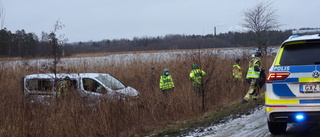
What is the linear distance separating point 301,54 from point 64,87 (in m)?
6.00

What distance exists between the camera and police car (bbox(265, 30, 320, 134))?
5047 mm

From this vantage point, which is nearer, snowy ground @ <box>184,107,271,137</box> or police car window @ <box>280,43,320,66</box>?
police car window @ <box>280,43,320,66</box>

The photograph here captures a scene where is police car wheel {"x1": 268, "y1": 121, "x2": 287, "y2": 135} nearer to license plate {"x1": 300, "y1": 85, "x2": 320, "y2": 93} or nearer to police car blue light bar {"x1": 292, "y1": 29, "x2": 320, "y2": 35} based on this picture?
license plate {"x1": 300, "y1": 85, "x2": 320, "y2": 93}

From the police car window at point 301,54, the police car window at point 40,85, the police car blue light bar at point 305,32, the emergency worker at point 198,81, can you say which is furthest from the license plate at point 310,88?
the police car window at point 40,85

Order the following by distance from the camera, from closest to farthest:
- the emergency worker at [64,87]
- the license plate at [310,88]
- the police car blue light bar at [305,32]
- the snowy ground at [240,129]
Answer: the license plate at [310,88], the police car blue light bar at [305,32], the snowy ground at [240,129], the emergency worker at [64,87]

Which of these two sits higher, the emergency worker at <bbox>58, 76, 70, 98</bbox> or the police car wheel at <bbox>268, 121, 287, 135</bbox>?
the emergency worker at <bbox>58, 76, 70, 98</bbox>

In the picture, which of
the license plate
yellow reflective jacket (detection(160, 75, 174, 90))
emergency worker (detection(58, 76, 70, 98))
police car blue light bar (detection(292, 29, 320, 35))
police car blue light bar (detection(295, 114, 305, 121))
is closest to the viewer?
the license plate

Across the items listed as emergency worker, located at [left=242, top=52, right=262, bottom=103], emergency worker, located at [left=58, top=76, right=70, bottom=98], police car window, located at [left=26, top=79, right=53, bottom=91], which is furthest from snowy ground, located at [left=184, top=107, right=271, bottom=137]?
police car window, located at [left=26, top=79, right=53, bottom=91]

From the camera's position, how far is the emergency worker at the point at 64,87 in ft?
30.4

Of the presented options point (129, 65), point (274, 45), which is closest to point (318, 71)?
point (129, 65)

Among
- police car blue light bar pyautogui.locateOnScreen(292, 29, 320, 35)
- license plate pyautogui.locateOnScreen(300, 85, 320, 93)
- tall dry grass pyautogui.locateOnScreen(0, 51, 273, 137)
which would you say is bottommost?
tall dry grass pyautogui.locateOnScreen(0, 51, 273, 137)

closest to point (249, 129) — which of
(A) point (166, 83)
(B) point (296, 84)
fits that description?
(B) point (296, 84)

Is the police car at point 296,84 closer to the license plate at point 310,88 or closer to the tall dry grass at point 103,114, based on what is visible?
the license plate at point 310,88

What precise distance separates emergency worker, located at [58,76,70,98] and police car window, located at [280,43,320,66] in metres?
5.61
